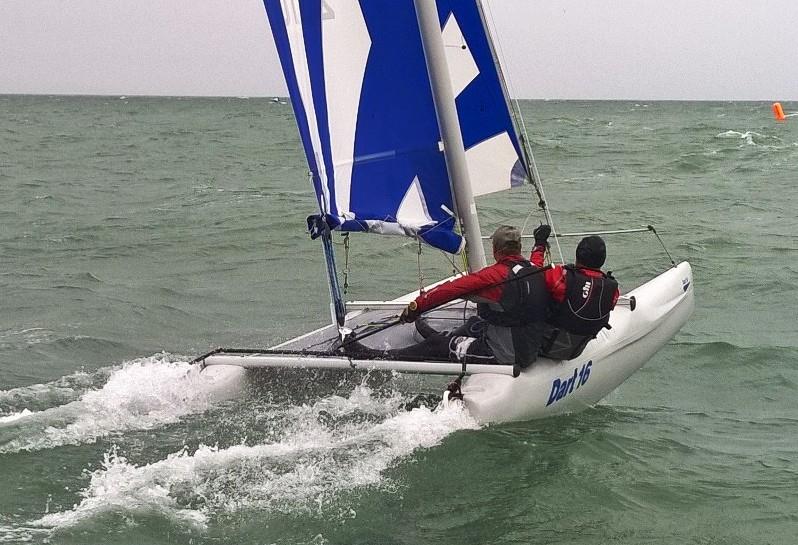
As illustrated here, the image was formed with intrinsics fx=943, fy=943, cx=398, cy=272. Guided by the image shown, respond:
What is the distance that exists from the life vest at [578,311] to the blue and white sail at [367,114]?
25.9 inches

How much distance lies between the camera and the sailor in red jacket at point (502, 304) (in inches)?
180

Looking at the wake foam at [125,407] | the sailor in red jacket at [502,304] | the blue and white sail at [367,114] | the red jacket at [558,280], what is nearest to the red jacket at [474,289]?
the sailor in red jacket at [502,304]

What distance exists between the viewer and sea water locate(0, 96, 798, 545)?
3977 millimetres

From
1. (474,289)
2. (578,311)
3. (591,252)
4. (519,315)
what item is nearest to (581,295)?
(578,311)

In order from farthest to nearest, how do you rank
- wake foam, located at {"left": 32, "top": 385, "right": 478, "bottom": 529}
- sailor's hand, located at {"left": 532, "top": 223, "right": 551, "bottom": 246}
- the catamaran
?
sailor's hand, located at {"left": 532, "top": 223, "right": 551, "bottom": 246} → the catamaran → wake foam, located at {"left": 32, "top": 385, "right": 478, "bottom": 529}

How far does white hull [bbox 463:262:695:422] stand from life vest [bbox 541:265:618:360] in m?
0.13

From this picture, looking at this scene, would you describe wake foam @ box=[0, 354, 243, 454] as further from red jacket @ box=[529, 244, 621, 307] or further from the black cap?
the black cap

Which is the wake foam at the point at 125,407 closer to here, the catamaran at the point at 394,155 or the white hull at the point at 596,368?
the catamaran at the point at 394,155

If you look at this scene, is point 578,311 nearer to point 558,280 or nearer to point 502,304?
point 558,280

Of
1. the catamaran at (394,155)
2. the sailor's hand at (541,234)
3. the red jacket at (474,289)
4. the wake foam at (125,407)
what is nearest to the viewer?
the red jacket at (474,289)

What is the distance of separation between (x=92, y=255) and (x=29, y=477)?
7040mm

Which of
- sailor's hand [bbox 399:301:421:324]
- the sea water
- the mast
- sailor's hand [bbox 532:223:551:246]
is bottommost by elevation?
the sea water

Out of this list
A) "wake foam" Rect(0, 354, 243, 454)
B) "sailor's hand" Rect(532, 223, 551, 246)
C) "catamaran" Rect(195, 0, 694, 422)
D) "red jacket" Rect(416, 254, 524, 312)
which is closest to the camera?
"red jacket" Rect(416, 254, 524, 312)

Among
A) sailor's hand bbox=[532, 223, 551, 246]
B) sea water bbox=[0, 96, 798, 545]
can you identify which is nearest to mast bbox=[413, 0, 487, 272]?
sailor's hand bbox=[532, 223, 551, 246]
